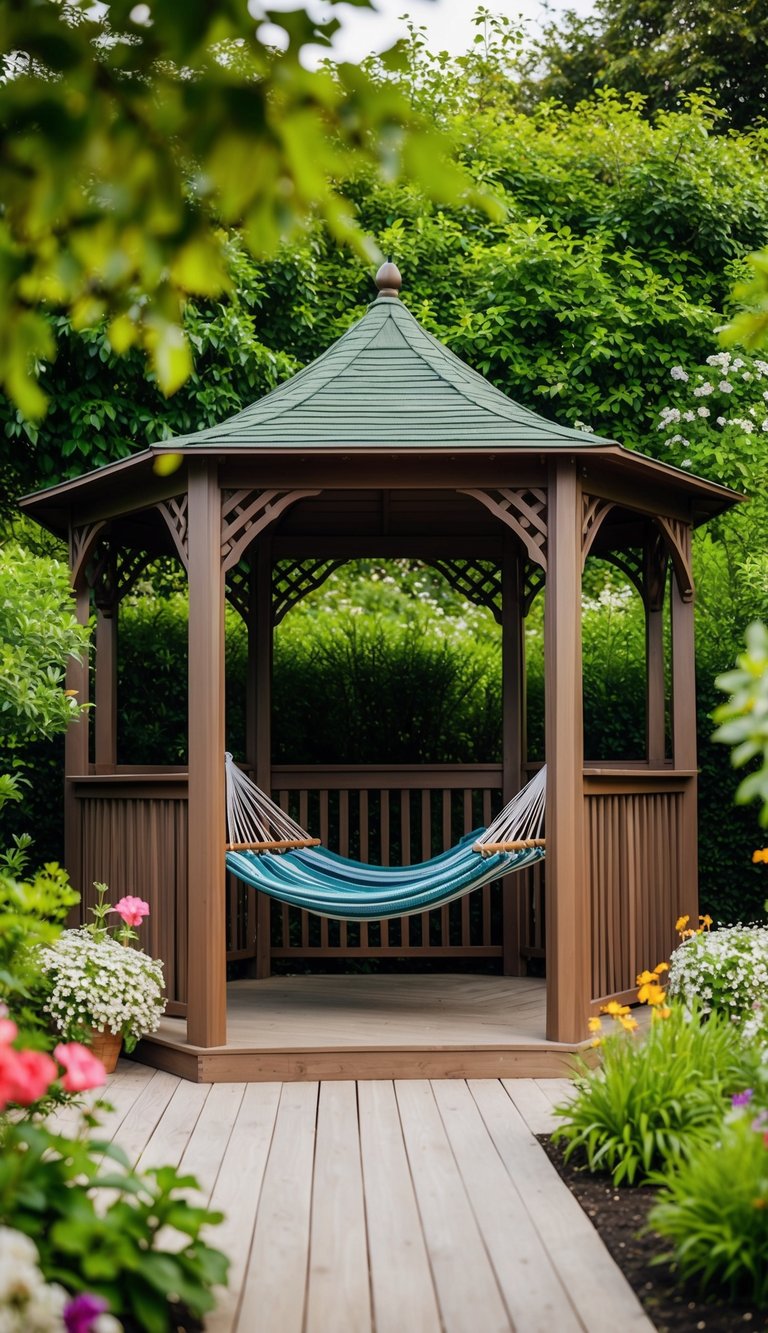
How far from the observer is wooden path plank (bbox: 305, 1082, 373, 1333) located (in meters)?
2.44

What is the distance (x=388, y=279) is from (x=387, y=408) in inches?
37.4

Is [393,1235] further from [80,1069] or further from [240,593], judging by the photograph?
[240,593]

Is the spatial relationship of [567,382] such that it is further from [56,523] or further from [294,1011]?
[294,1011]

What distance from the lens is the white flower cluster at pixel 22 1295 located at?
5.68ft

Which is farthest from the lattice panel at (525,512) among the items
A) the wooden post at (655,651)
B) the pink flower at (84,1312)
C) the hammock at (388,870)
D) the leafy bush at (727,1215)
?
the pink flower at (84,1312)

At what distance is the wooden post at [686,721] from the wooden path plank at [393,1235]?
180cm

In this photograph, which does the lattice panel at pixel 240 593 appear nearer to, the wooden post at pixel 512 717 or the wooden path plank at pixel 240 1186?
the wooden post at pixel 512 717

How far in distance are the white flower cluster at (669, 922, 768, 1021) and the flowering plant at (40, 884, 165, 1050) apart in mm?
1785

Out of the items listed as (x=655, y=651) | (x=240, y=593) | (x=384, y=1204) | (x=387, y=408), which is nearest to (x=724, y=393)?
(x=655, y=651)

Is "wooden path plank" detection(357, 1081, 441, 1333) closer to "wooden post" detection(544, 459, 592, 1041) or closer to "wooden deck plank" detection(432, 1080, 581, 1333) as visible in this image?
"wooden deck plank" detection(432, 1080, 581, 1333)

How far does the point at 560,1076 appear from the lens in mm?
4387

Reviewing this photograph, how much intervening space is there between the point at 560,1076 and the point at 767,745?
275 centimetres

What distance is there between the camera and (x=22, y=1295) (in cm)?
175

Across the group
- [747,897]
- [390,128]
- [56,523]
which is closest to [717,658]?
[747,897]
